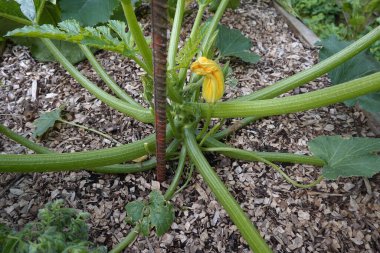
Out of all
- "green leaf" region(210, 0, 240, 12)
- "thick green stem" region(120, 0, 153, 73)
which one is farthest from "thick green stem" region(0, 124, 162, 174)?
"green leaf" region(210, 0, 240, 12)

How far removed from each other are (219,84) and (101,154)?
0.52 metres

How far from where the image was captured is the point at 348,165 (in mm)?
1444

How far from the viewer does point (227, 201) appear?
151cm

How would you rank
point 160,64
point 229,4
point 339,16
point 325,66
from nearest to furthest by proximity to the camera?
1. point 160,64
2. point 325,66
3. point 229,4
4. point 339,16

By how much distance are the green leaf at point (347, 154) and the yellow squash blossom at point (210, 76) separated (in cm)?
41

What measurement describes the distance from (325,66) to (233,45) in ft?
2.24

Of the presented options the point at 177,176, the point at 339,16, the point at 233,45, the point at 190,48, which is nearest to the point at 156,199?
the point at 177,176

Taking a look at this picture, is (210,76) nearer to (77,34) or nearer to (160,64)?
(160,64)

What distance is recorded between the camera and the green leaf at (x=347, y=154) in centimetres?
142

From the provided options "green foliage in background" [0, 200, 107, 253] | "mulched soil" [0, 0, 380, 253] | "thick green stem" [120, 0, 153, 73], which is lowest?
"mulched soil" [0, 0, 380, 253]

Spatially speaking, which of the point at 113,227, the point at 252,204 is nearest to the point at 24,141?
the point at 113,227

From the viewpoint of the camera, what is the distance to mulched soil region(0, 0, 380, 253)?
66.0 inches

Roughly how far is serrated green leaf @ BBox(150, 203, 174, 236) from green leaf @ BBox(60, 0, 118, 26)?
918 mm

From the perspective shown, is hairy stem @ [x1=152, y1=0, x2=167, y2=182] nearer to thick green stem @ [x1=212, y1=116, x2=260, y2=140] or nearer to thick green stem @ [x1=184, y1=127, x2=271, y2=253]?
thick green stem @ [x1=184, y1=127, x2=271, y2=253]
